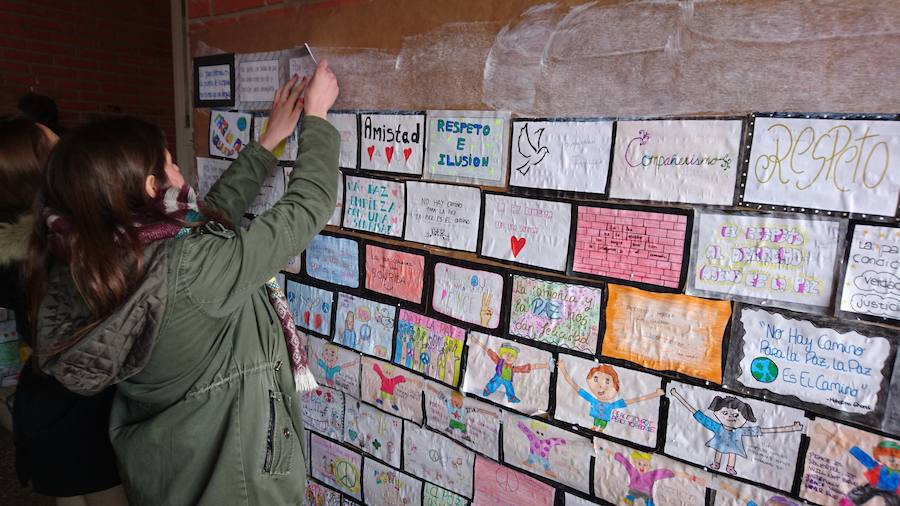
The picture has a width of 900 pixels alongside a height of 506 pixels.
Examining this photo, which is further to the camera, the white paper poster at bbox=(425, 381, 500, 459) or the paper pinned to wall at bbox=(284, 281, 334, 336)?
the paper pinned to wall at bbox=(284, 281, 334, 336)

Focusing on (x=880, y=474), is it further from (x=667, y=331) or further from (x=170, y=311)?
(x=170, y=311)

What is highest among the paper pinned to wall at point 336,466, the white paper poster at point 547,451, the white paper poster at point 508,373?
the white paper poster at point 508,373

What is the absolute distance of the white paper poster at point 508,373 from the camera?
1.35m

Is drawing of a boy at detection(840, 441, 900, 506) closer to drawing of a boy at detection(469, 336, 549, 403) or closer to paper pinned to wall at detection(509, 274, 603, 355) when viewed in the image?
paper pinned to wall at detection(509, 274, 603, 355)

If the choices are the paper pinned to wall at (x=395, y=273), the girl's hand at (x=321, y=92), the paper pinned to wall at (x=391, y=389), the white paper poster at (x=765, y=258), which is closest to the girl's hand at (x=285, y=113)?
the girl's hand at (x=321, y=92)

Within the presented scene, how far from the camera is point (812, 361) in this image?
998 millimetres

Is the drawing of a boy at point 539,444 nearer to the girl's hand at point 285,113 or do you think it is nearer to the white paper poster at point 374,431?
the white paper poster at point 374,431

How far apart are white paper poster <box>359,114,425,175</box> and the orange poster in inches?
26.8

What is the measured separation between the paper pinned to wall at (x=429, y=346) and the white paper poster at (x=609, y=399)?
1.05 feet

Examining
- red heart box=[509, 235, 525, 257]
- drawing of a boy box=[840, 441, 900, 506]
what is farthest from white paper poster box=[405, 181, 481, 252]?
drawing of a boy box=[840, 441, 900, 506]

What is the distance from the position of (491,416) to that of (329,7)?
1.33 metres

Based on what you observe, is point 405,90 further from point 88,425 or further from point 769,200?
point 88,425

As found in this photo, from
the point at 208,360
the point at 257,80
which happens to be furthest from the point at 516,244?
the point at 257,80

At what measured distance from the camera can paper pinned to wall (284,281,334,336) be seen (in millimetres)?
1821
